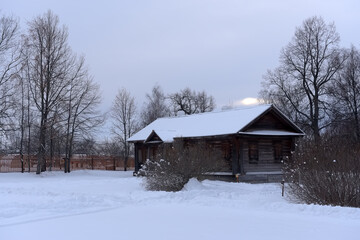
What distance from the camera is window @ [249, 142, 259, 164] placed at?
2538 centimetres

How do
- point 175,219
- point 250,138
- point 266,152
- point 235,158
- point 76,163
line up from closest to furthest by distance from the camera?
point 175,219
point 235,158
point 250,138
point 266,152
point 76,163

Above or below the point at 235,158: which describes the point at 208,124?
above

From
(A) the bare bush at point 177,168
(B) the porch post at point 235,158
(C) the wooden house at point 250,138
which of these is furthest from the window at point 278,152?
(A) the bare bush at point 177,168

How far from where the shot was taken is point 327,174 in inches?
487

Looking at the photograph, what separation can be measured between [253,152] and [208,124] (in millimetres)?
4192

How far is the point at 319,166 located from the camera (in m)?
12.8

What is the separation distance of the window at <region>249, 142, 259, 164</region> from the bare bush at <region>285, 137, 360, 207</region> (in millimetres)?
11384

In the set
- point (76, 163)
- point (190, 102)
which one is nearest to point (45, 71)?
point (76, 163)

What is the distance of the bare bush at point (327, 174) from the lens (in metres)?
11.9

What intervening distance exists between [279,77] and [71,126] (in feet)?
77.0

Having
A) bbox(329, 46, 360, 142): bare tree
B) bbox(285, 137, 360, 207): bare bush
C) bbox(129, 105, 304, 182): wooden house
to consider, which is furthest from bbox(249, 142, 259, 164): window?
bbox(329, 46, 360, 142): bare tree

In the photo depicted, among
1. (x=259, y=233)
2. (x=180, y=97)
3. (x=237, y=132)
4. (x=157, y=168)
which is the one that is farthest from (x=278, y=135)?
(x=180, y=97)

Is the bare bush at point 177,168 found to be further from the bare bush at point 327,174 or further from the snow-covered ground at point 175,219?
the bare bush at point 327,174

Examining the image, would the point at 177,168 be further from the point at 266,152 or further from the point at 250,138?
the point at 266,152
